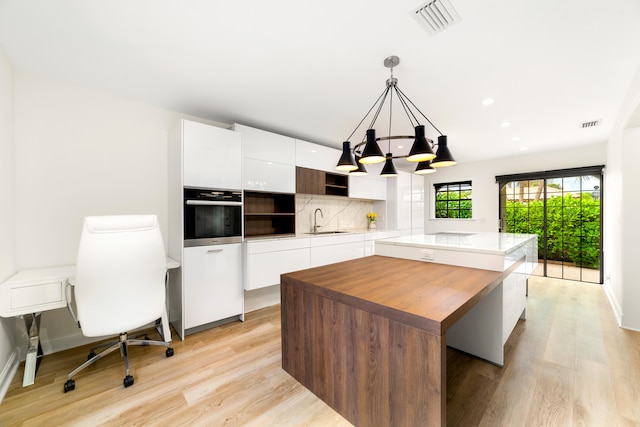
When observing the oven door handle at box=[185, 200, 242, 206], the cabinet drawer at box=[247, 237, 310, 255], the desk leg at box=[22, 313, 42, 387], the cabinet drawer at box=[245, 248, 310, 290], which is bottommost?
the desk leg at box=[22, 313, 42, 387]

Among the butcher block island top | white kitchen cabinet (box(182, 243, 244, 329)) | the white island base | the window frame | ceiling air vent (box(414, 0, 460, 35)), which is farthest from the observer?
the window frame

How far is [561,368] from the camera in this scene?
2.05m

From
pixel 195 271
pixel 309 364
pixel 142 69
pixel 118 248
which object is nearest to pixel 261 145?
pixel 142 69

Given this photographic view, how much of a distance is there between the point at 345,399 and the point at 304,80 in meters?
2.46

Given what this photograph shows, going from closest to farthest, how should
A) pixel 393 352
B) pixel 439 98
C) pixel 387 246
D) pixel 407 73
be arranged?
1. pixel 393 352
2. pixel 407 73
3. pixel 387 246
4. pixel 439 98

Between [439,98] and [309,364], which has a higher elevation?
[439,98]

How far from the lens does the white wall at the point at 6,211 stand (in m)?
1.90

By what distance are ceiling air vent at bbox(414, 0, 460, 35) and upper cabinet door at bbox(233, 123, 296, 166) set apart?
217cm

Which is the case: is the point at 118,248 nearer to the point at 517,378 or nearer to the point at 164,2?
the point at 164,2

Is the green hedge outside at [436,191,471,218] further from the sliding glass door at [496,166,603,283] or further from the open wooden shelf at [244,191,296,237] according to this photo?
the open wooden shelf at [244,191,296,237]

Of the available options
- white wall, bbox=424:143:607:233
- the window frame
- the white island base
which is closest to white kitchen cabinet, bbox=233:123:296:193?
the white island base

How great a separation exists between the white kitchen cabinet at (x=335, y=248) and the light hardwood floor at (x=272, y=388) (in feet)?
4.45

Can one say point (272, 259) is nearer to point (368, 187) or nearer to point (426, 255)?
point (426, 255)

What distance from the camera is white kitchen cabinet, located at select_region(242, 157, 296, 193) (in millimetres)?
3175
